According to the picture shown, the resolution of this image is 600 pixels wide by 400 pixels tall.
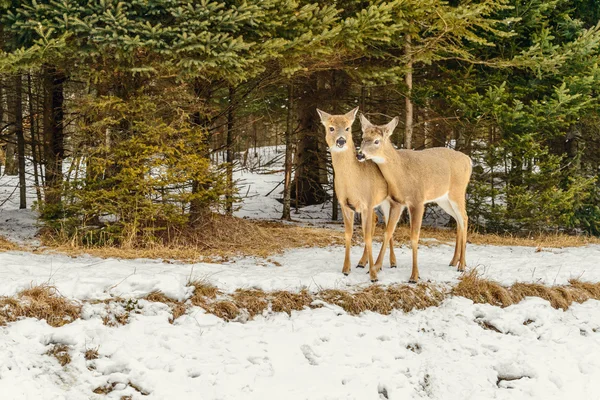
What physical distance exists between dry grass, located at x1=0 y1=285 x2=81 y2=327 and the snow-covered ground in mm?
116

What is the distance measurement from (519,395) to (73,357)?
4251 mm

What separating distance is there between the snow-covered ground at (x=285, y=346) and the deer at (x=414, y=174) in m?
0.90

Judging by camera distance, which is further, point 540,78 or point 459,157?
point 540,78

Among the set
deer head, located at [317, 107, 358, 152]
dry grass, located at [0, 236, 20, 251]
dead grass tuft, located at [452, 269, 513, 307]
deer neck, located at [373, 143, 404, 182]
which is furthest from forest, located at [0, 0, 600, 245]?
dead grass tuft, located at [452, 269, 513, 307]

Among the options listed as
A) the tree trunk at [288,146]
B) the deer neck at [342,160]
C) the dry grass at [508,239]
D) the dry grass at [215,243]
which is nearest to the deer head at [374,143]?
the deer neck at [342,160]

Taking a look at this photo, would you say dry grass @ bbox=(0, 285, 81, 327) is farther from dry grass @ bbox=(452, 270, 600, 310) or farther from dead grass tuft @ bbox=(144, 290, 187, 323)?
dry grass @ bbox=(452, 270, 600, 310)

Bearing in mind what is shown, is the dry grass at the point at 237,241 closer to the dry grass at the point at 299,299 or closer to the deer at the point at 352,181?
the dry grass at the point at 299,299

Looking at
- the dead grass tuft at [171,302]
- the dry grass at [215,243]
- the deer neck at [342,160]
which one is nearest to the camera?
the dead grass tuft at [171,302]

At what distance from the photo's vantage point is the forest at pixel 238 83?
7613mm

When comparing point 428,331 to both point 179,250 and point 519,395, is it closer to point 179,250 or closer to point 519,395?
point 519,395

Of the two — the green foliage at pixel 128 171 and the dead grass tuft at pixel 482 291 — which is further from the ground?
the green foliage at pixel 128 171

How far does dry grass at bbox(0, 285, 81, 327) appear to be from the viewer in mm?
4770

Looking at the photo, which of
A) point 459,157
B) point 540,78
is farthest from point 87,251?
point 540,78

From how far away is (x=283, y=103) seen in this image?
16.9 meters
